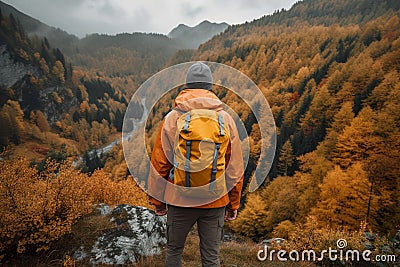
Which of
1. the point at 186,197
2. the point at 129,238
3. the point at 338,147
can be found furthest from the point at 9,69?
the point at 186,197

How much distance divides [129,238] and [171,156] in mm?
4279

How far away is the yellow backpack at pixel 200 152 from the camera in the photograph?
2777mm

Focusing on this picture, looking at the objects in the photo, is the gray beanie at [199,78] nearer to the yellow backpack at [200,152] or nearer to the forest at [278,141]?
the yellow backpack at [200,152]

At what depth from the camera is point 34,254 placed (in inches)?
224

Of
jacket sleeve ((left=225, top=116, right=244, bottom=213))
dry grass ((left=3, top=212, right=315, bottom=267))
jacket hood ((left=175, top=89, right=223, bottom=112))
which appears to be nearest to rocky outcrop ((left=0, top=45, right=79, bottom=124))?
dry grass ((left=3, top=212, right=315, bottom=267))

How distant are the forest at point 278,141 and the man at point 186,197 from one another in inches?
165

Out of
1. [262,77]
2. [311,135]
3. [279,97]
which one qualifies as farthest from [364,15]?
[311,135]

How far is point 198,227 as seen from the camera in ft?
10.6

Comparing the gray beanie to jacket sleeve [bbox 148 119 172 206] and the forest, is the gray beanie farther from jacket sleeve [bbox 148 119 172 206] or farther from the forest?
the forest

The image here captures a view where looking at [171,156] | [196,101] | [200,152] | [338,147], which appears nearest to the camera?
[200,152]

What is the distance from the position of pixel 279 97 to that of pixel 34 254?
82684 mm

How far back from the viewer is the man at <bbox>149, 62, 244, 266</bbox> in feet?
9.66

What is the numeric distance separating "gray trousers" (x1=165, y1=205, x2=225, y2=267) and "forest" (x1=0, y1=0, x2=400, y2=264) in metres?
4.06

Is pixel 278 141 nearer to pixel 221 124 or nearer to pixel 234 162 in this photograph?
pixel 234 162
